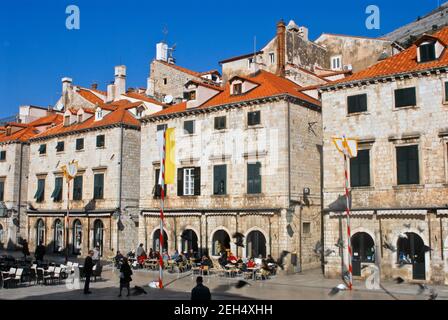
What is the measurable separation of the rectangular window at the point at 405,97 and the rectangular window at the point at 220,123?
11967 mm

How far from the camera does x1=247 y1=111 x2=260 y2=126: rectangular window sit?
35.1 meters

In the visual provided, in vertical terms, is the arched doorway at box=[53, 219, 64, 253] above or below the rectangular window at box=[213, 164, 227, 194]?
below

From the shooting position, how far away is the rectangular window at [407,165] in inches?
1115

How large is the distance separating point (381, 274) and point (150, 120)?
21.0 m

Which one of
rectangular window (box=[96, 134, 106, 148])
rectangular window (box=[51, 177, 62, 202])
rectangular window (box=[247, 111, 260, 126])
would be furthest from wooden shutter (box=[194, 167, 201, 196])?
rectangular window (box=[51, 177, 62, 202])

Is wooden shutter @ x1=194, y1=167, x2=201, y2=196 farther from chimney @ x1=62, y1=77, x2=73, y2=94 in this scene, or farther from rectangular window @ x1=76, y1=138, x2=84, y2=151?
chimney @ x1=62, y1=77, x2=73, y2=94

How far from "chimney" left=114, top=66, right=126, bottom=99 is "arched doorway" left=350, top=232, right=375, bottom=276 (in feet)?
103

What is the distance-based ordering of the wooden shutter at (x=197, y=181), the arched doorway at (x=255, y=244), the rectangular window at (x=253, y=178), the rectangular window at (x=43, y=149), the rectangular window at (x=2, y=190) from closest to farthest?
the arched doorway at (x=255, y=244) < the rectangular window at (x=253, y=178) < the wooden shutter at (x=197, y=181) < the rectangular window at (x=43, y=149) < the rectangular window at (x=2, y=190)

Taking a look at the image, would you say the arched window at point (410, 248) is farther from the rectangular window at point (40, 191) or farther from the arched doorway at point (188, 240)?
the rectangular window at point (40, 191)

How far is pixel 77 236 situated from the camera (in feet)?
151

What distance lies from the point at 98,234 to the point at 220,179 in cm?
1357

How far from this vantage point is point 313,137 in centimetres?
3650

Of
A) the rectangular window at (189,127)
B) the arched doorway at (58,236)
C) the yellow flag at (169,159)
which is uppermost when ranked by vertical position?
the rectangular window at (189,127)

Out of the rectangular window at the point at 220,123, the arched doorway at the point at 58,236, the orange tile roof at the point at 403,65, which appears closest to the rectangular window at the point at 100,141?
the arched doorway at the point at 58,236
